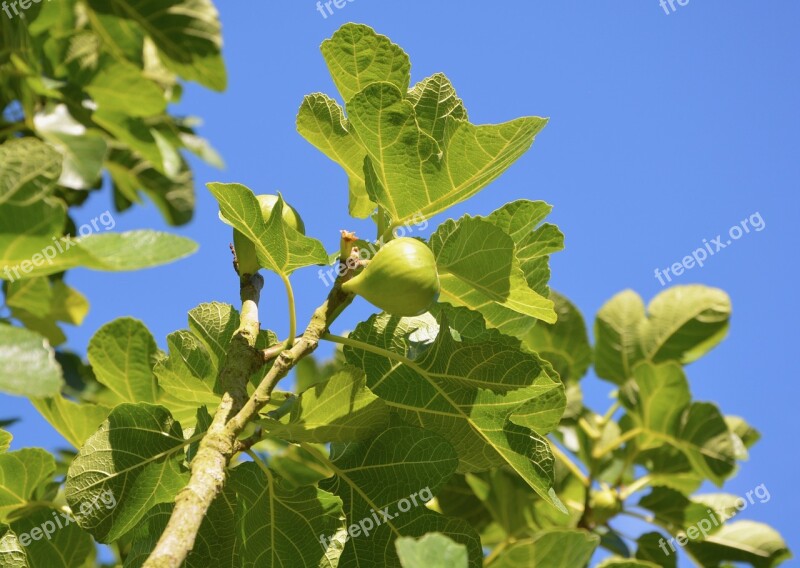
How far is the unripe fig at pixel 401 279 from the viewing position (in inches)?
48.7

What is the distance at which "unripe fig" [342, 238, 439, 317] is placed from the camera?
1.24 m

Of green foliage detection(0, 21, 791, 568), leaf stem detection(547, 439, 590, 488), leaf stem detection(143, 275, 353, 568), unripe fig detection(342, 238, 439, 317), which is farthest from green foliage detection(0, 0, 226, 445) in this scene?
leaf stem detection(547, 439, 590, 488)

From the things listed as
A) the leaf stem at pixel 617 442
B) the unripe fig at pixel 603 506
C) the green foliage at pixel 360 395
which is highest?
the green foliage at pixel 360 395

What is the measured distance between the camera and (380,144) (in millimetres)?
1376

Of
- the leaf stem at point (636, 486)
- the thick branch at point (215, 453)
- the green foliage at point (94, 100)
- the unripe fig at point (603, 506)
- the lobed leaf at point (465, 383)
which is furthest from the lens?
the leaf stem at point (636, 486)

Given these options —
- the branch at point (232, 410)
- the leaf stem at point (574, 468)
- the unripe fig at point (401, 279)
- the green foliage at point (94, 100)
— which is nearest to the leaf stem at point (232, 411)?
the branch at point (232, 410)

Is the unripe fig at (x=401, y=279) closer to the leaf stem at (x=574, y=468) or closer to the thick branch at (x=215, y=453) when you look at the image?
the thick branch at (x=215, y=453)

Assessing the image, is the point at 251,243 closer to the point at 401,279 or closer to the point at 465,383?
the point at 401,279

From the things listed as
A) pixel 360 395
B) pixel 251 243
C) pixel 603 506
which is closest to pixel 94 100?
pixel 251 243

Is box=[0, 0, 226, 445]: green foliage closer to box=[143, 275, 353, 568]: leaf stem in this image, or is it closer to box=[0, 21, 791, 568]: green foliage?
box=[0, 21, 791, 568]: green foliage

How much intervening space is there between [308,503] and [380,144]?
25.2 inches

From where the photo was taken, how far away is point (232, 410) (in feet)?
3.98

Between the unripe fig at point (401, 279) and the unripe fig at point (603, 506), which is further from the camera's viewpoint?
the unripe fig at point (603, 506)

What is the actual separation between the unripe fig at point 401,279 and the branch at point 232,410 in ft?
0.37
